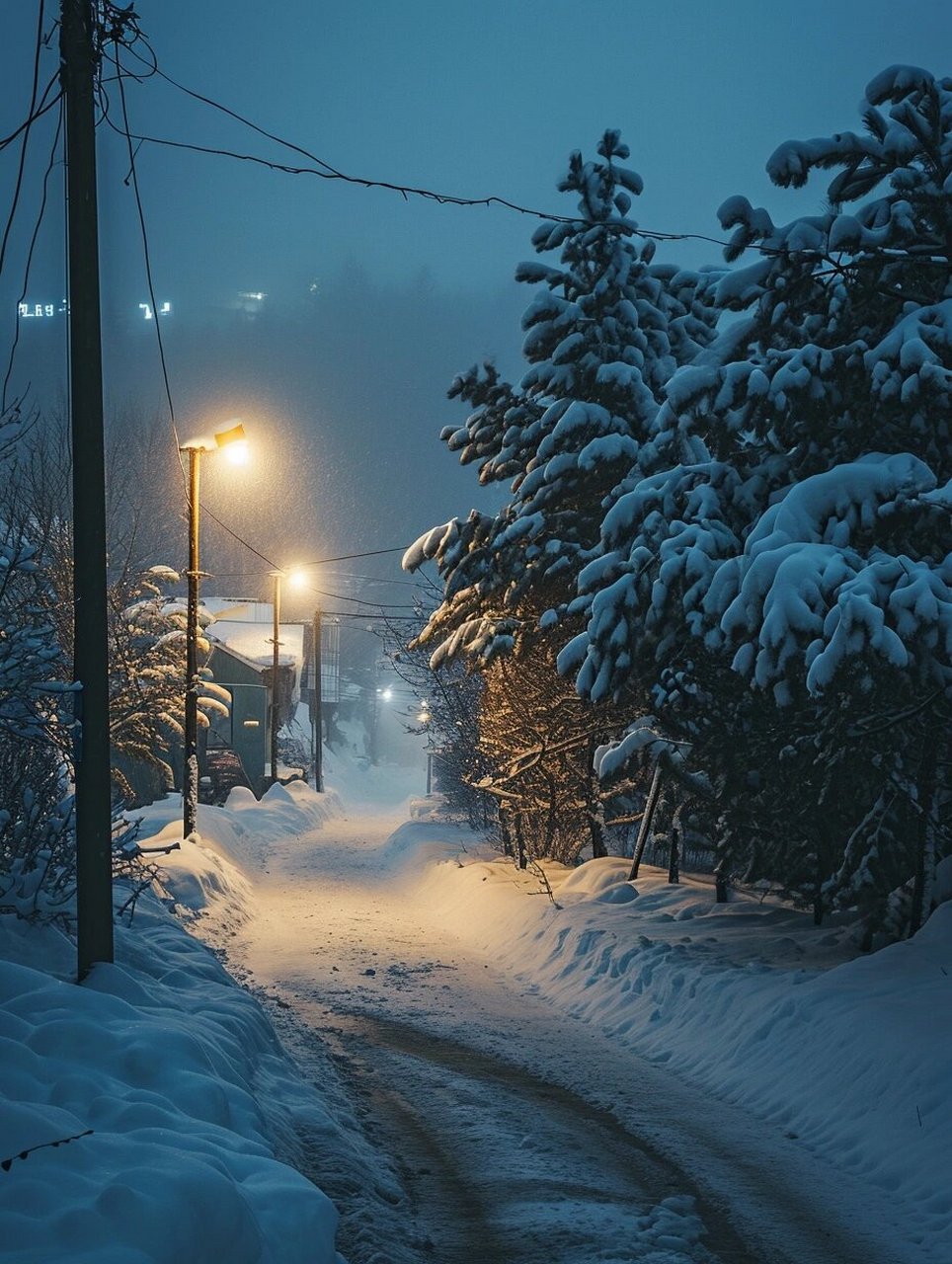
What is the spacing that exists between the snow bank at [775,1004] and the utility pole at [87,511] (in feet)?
17.1

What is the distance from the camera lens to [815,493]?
8523mm

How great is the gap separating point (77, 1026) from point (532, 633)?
9.44 m

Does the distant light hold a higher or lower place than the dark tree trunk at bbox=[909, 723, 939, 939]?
higher

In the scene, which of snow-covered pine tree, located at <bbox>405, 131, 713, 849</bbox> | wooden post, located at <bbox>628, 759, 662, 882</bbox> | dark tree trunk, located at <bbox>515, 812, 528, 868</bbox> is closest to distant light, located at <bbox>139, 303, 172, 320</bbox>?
dark tree trunk, located at <bbox>515, 812, 528, 868</bbox>

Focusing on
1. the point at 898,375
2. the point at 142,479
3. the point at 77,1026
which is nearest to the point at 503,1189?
the point at 77,1026

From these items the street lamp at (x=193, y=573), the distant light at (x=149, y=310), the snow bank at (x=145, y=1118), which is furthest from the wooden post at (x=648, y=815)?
the distant light at (x=149, y=310)

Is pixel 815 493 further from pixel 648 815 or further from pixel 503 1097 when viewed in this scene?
pixel 648 815

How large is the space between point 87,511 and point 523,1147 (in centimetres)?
510

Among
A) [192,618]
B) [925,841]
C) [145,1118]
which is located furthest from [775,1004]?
[192,618]

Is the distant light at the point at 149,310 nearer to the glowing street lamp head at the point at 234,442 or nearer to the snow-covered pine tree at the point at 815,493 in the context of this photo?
the glowing street lamp head at the point at 234,442

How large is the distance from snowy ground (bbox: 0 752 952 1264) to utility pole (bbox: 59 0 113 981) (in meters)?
0.67

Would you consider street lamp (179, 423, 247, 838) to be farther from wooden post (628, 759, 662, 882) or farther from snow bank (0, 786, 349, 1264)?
snow bank (0, 786, 349, 1264)

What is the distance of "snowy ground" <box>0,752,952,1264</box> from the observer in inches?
190

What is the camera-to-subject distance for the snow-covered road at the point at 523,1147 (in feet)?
19.5
